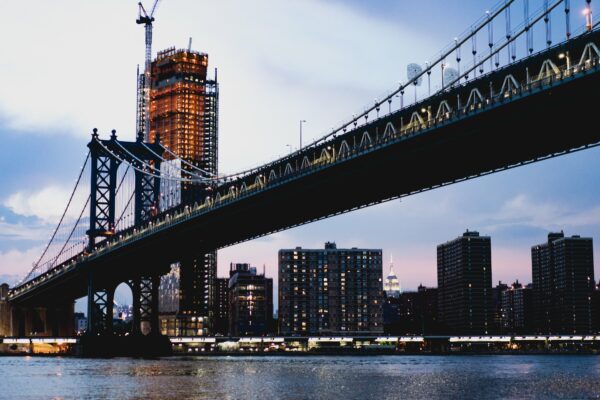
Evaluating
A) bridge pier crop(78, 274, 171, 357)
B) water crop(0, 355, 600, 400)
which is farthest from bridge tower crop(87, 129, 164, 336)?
water crop(0, 355, 600, 400)

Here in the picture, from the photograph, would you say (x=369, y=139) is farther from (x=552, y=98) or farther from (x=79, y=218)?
(x=79, y=218)

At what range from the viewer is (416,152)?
2382 inches

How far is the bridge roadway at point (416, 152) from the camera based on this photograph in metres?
49.5

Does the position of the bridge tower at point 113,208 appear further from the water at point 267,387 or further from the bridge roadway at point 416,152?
the water at point 267,387

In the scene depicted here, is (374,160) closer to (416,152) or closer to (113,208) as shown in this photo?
(416,152)

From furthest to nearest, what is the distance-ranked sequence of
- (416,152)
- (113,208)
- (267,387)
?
(113,208) → (416,152) → (267,387)

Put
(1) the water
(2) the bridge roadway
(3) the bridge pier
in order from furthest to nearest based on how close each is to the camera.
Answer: (3) the bridge pier → (2) the bridge roadway → (1) the water

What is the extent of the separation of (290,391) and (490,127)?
1705 centimetres

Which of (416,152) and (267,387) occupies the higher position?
(416,152)

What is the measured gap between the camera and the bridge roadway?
49.5m

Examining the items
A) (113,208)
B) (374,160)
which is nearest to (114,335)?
(113,208)

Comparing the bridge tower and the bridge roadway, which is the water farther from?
the bridge tower

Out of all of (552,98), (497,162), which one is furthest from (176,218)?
(552,98)

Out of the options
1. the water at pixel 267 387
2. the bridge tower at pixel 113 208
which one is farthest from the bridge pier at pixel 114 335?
the water at pixel 267 387
